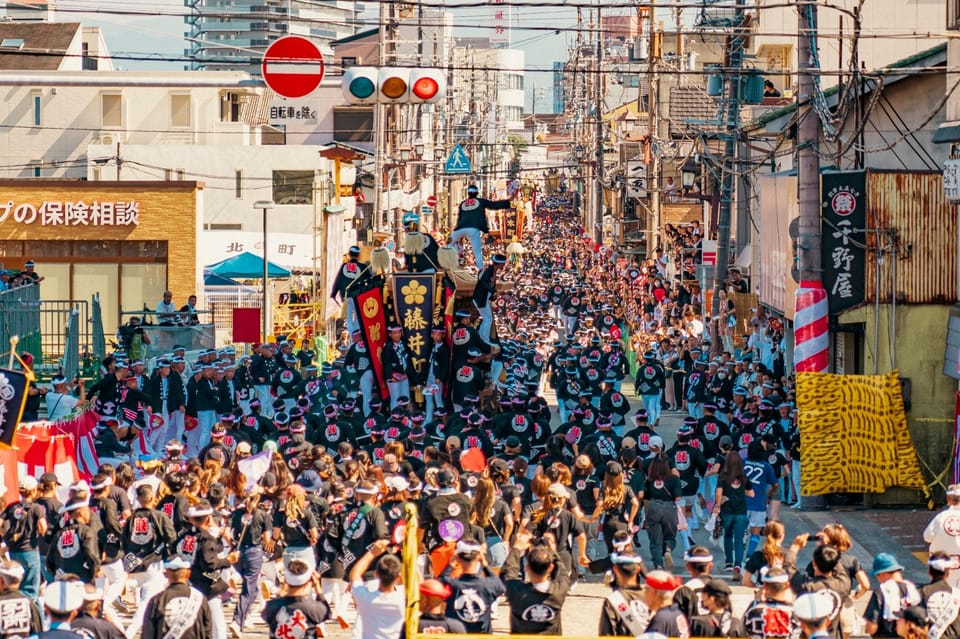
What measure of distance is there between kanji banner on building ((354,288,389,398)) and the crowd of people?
192mm

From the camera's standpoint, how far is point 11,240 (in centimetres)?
3947

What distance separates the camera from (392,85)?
26.5 meters

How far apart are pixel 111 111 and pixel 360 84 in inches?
1268

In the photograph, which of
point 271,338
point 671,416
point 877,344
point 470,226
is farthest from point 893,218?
point 271,338

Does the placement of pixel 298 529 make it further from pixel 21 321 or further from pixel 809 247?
pixel 21 321

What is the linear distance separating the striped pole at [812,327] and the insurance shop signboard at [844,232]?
219 mm

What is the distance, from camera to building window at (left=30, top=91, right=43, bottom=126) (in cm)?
5541

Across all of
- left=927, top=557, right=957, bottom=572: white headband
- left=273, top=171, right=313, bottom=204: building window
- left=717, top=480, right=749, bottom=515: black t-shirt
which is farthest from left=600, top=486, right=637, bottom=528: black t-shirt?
left=273, top=171, right=313, bottom=204: building window

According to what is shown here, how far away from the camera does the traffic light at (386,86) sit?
85.7 ft

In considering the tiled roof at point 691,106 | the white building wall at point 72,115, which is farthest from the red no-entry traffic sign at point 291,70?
the white building wall at point 72,115

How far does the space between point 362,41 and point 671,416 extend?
2301 inches

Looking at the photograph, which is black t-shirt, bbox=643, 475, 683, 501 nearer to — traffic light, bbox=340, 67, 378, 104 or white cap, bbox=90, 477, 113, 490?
white cap, bbox=90, 477, 113, 490

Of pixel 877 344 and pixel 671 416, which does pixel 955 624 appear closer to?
pixel 877 344

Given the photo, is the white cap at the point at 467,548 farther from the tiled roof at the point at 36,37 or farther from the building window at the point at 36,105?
the tiled roof at the point at 36,37
